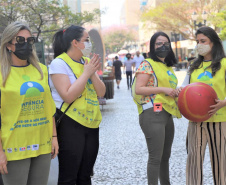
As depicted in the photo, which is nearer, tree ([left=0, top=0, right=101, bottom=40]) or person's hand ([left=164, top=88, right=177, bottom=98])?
person's hand ([left=164, top=88, right=177, bottom=98])

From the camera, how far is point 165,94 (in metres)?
3.79

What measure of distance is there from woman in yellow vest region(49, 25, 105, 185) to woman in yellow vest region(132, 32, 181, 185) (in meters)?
0.69

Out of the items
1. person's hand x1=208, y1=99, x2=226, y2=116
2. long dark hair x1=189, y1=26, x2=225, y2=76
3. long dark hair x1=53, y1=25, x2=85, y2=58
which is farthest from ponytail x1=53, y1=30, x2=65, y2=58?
person's hand x1=208, y1=99, x2=226, y2=116

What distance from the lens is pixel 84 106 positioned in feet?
10.3

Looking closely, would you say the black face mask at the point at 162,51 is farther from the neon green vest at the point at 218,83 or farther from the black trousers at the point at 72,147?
the black trousers at the point at 72,147

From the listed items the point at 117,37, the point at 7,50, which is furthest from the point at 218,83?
the point at 117,37

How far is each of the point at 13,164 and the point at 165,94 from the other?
1763mm

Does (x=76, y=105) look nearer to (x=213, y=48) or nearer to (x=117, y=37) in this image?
(x=213, y=48)

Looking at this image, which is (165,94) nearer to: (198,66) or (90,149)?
(198,66)

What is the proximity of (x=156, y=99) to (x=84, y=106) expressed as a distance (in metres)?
0.93

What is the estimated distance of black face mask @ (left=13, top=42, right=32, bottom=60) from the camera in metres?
2.65

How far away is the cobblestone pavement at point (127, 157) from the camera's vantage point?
193 inches

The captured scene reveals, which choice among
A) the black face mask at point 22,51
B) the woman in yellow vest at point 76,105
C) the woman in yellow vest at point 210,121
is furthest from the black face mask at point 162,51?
the black face mask at point 22,51

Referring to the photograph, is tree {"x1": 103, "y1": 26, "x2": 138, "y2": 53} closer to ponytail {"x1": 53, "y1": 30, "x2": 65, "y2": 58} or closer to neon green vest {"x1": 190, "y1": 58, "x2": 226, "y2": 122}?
neon green vest {"x1": 190, "y1": 58, "x2": 226, "y2": 122}
